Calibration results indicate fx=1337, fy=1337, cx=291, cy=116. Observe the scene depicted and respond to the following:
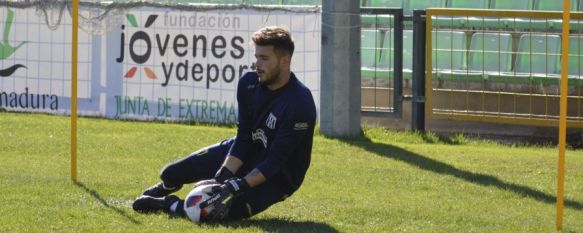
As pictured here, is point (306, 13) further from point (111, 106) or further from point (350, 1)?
point (111, 106)

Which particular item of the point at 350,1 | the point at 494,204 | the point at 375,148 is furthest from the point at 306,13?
the point at 494,204

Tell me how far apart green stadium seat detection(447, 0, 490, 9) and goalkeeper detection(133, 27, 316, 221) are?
965 centimetres

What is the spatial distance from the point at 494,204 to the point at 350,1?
5044 mm

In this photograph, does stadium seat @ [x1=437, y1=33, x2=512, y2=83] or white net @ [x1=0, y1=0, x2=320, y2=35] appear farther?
white net @ [x1=0, y1=0, x2=320, y2=35]

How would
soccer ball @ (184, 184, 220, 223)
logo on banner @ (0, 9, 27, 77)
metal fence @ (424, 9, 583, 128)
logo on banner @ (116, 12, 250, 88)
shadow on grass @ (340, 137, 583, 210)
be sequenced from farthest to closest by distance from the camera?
logo on banner @ (0, 9, 27, 77) → logo on banner @ (116, 12, 250, 88) → metal fence @ (424, 9, 583, 128) → shadow on grass @ (340, 137, 583, 210) → soccer ball @ (184, 184, 220, 223)

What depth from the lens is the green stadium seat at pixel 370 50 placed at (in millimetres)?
16438

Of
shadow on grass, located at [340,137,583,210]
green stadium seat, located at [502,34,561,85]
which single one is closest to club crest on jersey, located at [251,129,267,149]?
shadow on grass, located at [340,137,583,210]

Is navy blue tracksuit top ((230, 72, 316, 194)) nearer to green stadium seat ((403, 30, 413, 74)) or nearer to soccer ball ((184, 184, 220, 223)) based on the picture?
soccer ball ((184, 184, 220, 223))

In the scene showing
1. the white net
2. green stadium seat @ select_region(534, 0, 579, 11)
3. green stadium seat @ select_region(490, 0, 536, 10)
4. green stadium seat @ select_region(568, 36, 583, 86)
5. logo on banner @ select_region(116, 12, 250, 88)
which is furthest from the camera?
green stadium seat @ select_region(490, 0, 536, 10)

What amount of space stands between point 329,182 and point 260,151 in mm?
1991

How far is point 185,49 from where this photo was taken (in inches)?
632

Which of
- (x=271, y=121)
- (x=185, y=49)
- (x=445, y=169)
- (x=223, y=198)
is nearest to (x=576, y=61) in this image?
(x=445, y=169)

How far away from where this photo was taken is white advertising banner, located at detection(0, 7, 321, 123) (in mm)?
15641

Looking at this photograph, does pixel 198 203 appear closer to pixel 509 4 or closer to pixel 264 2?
pixel 264 2
